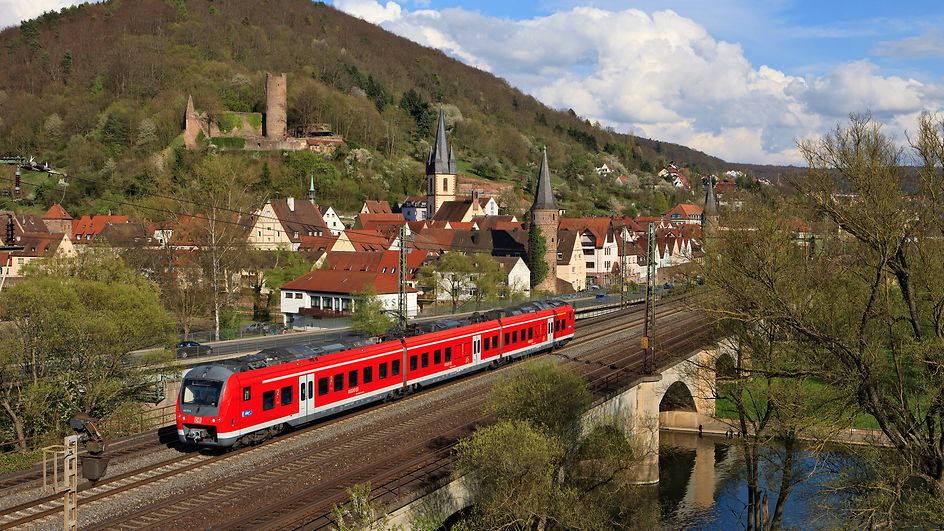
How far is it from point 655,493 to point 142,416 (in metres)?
20.4

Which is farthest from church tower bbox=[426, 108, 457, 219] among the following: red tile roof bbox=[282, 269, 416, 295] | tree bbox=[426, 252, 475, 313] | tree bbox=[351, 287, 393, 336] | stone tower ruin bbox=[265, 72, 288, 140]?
tree bbox=[351, 287, 393, 336]

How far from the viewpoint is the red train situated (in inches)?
858

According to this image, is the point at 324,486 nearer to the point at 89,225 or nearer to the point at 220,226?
the point at 220,226

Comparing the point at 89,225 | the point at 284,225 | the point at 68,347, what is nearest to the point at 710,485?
the point at 68,347

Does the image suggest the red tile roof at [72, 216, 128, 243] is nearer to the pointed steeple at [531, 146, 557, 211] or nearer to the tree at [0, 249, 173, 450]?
the pointed steeple at [531, 146, 557, 211]

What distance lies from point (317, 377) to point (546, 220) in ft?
196

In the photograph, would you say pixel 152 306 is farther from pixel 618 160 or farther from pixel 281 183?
pixel 618 160

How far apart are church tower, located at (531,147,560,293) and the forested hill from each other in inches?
1685

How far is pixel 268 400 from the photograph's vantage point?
75.9ft

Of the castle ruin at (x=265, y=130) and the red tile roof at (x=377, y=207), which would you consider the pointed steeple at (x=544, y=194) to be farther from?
the castle ruin at (x=265, y=130)

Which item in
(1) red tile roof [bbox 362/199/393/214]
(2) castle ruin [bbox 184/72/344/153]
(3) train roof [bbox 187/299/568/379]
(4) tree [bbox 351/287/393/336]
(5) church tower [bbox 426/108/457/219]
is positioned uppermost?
(2) castle ruin [bbox 184/72/344/153]

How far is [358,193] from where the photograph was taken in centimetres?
12106

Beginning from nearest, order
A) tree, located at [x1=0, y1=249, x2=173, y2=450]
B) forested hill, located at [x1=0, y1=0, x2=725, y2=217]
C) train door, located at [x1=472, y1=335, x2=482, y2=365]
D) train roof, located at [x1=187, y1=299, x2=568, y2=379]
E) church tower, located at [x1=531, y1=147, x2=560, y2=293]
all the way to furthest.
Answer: train roof, located at [x1=187, y1=299, x2=568, y2=379] → tree, located at [x1=0, y1=249, x2=173, y2=450] → train door, located at [x1=472, y1=335, x2=482, y2=365] → church tower, located at [x1=531, y1=147, x2=560, y2=293] → forested hill, located at [x1=0, y1=0, x2=725, y2=217]

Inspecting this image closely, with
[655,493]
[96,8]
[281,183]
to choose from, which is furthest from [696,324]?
[96,8]
